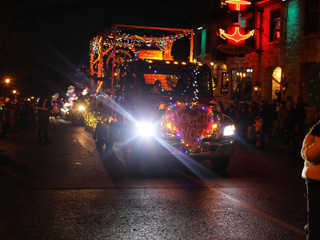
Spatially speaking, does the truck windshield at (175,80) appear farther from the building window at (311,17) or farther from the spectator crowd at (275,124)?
the building window at (311,17)

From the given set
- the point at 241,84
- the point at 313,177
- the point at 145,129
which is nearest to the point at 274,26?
the point at 241,84

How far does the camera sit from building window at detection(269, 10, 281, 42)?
2395cm

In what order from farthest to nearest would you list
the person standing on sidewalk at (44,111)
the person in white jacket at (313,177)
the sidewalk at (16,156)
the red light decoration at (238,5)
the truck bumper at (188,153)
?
the red light decoration at (238,5) < the person standing on sidewalk at (44,111) < the sidewalk at (16,156) < the truck bumper at (188,153) < the person in white jacket at (313,177)

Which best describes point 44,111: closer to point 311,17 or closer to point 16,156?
point 16,156

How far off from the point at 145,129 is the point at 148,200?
8.60 ft

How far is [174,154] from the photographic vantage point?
923cm

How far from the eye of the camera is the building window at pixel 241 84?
26984 mm

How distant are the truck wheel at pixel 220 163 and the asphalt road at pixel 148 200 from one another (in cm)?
19

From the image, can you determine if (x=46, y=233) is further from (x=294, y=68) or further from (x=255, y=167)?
(x=294, y=68)

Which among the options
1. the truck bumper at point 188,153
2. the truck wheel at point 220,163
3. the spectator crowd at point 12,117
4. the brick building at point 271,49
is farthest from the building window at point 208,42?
the truck bumper at point 188,153

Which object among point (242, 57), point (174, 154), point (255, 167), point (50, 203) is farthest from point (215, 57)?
point (50, 203)

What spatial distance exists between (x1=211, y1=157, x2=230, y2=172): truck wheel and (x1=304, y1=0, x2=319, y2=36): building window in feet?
44.1

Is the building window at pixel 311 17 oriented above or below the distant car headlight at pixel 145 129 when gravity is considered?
above

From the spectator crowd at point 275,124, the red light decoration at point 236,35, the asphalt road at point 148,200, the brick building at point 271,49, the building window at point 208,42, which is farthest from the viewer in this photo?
the building window at point 208,42
